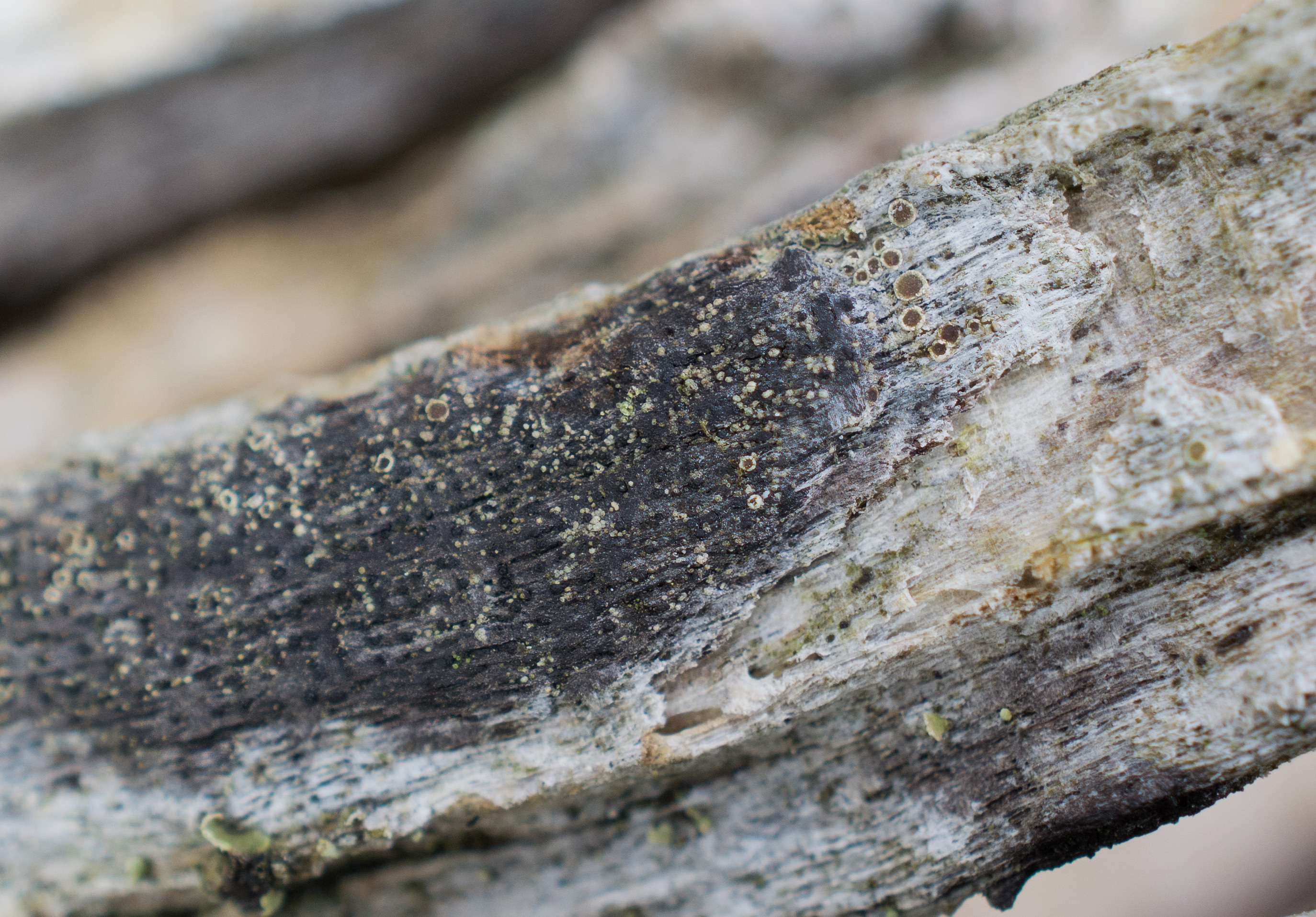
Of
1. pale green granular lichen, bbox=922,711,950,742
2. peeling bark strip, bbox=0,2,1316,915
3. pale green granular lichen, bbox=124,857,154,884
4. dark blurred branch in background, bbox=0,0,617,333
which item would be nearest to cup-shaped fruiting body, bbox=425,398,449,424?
peeling bark strip, bbox=0,2,1316,915

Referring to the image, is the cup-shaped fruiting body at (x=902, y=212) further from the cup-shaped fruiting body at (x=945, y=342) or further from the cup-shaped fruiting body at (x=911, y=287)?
the cup-shaped fruiting body at (x=945, y=342)

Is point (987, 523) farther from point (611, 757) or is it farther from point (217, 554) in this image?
point (217, 554)

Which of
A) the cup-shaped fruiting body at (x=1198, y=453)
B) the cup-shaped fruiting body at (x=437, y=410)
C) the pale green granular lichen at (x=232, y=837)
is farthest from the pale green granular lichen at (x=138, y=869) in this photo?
the cup-shaped fruiting body at (x=1198, y=453)

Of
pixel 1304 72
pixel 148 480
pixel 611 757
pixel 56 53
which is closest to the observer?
pixel 1304 72

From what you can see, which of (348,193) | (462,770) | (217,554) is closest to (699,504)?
(462,770)

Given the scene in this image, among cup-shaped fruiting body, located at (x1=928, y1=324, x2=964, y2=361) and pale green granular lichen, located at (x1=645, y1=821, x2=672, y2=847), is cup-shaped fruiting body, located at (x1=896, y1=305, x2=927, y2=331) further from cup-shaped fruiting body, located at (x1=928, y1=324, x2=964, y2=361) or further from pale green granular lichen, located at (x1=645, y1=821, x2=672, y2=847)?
pale green granular lichen, located at (x1=645, y1=821, x2=672, y2=847)

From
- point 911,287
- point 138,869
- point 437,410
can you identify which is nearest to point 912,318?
point 911,287

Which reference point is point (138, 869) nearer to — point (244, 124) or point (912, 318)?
point (912, 318)
